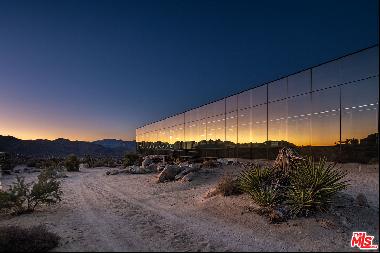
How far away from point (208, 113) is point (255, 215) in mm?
29635

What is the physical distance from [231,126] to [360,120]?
15927 mm

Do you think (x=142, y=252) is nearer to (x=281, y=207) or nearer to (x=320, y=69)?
(x=281, y=207)

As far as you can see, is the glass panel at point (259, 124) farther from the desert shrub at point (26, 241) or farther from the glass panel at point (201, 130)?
the desert shrub at point (26, 241)

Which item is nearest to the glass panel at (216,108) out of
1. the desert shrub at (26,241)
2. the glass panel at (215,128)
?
the glass panel at (215,128)

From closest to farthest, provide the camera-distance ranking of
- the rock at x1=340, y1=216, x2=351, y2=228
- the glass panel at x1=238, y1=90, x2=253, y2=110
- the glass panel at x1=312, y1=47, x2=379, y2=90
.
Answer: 1. the rock at x1=340, y1=216, x2=351, y2=228
2. the glass panel at x1=312, y1=47, x2=379, y2=90
3. the glass panel at x1=238, y1=90, x2=253, y2=110

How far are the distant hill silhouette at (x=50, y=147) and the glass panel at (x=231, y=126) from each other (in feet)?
256

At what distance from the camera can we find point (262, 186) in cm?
1235

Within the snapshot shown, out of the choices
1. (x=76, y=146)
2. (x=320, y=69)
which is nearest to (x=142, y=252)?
(x=320, y=69)

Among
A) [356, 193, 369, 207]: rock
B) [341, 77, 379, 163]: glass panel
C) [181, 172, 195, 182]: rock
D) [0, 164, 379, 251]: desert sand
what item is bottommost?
[0, 164, 379, 251]: desert sand

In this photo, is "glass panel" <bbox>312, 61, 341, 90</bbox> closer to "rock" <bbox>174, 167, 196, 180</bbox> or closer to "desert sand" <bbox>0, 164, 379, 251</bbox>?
"desert sand" <bbox>0, 164, 379, 251</bbox>

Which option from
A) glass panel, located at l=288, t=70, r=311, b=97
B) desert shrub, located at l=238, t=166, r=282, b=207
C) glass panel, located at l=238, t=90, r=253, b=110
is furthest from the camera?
glass panel, located at l=238, t=90, r=253, b=110

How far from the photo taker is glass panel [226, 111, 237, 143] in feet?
111

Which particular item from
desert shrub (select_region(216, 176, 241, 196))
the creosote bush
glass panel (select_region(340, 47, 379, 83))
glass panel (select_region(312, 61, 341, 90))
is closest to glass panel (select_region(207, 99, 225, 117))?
glass panel (select_region(312, 61, 341, 90))

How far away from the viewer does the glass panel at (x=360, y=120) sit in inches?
744
